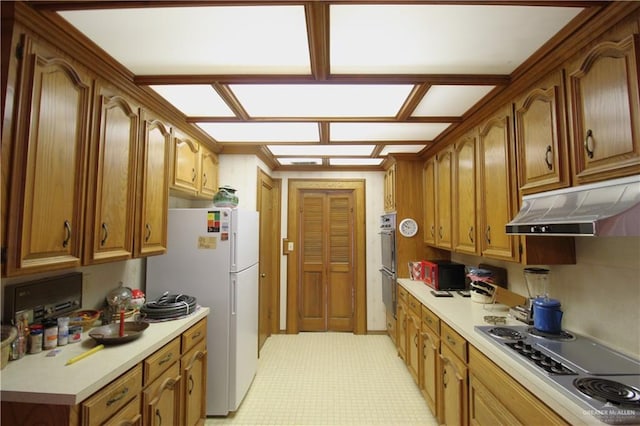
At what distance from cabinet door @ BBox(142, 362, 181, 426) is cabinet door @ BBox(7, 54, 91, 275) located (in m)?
0.74

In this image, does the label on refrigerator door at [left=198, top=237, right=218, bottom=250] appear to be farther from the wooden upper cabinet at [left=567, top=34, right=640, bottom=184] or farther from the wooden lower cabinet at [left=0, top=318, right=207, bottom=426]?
the wooden upper cabinet at [left=567, top=34, right=640, bottom=184]

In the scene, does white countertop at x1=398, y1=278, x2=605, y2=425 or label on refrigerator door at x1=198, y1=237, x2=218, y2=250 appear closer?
white countertop at x1=398, y1=278, x2=605, y2=425

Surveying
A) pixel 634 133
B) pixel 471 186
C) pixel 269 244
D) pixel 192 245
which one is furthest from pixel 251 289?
pixel 634 133

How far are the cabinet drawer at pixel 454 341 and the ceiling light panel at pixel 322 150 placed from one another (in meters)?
1.87

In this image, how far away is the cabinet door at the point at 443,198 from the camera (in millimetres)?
2605

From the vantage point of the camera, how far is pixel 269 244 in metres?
3.72

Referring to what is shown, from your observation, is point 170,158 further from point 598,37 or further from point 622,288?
point 622,288

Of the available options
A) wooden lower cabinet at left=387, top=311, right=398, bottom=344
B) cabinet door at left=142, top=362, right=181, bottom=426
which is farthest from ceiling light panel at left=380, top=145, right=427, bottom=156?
cabinet door at left=142, top=362, right=181, bottom=426

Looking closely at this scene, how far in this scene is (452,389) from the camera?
5.90 ft

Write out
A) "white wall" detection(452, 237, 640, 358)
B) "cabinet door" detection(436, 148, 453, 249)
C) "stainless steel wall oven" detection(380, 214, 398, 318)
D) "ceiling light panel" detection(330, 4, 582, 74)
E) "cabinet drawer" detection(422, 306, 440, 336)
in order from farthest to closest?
"stainless steel wall oven" detection(380, 214, 398, 318) → "cabinet door" detection(436, 148, 453, 249) → "cabinet drawer" detection(422, 306, 440, 336) → "white wall" detection(452, 237, 640, 358) → "ceiling light panel" detection(330, 4, 582, 74)

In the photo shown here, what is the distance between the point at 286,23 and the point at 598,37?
130cm

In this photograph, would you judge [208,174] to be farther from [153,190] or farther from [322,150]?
[322,150]

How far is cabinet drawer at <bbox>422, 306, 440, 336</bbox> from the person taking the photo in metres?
2.06

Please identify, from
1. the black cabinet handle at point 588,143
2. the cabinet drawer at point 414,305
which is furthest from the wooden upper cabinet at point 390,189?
the black cabinet handle at point 588,143
